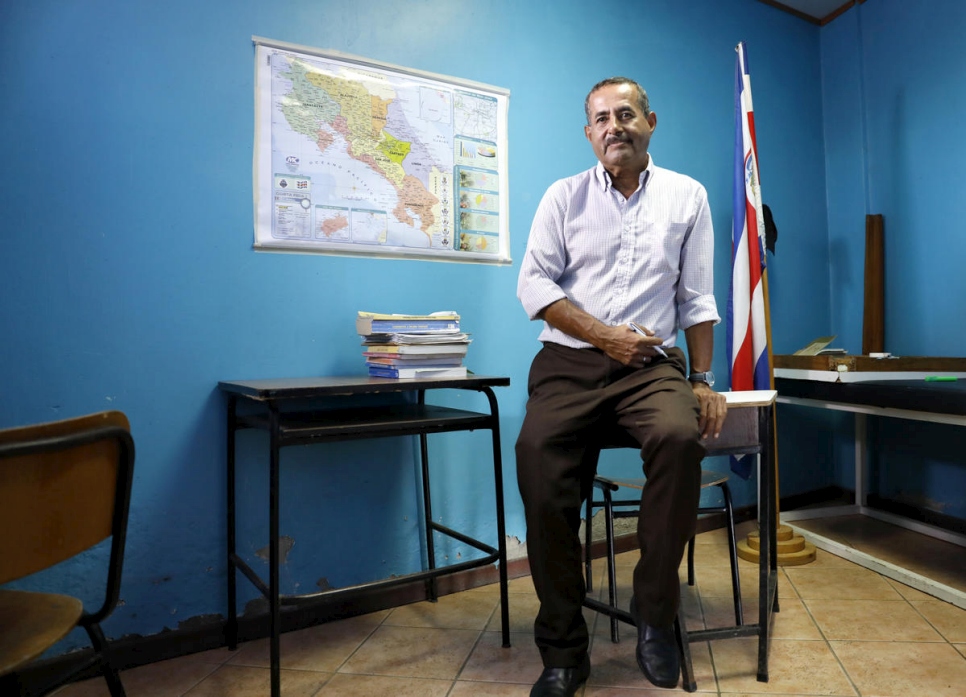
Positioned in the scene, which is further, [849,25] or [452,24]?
[849,25]

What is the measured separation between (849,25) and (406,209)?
283 cm

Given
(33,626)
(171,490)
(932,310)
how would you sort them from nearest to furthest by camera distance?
(33,626), (171,490), (932,310)

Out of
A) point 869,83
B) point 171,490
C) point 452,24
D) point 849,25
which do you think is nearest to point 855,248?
point 869,83

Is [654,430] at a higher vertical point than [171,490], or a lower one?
higher

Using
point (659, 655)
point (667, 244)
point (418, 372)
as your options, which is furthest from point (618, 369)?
point (659, 655)

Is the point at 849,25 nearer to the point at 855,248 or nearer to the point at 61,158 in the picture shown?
the point at 855,248

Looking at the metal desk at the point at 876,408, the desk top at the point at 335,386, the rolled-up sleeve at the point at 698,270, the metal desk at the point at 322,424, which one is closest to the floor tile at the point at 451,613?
the metal desk at the point at 322,424

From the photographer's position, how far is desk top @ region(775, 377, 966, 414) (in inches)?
85.5

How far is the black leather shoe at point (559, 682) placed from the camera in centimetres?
149

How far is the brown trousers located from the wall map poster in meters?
0.89

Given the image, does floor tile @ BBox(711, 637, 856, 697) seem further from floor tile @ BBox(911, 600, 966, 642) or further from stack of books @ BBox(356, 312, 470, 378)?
stack of books @ BBox(356, 312, 470, 378)

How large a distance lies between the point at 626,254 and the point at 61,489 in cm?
146

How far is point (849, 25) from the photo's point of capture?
344 cm

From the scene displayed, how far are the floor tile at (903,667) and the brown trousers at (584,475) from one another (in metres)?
0.63
